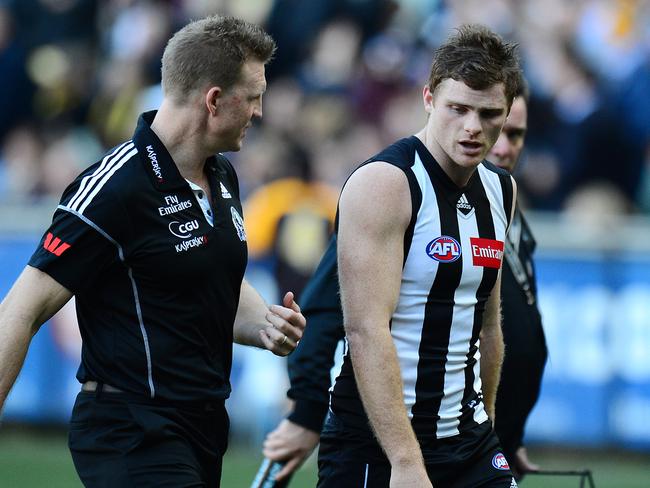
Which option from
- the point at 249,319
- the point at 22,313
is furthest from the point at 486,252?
the point at 22,313

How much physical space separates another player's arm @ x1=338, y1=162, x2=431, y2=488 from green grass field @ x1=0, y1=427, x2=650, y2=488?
4608 mm

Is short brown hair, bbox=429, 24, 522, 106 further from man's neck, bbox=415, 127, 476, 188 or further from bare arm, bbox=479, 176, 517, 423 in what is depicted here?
bare arm, bbox=479, 176, 517, 423

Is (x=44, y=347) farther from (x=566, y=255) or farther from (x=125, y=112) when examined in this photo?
(x=566, y=255)

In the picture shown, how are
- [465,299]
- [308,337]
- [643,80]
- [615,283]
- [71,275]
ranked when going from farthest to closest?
[643,80], [615,283], [308,337], [465,299], [71,275]

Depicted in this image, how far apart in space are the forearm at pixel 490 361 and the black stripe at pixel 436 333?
1.67 feet

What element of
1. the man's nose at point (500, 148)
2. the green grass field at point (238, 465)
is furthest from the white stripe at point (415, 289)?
the green grass field at point (238, 465)

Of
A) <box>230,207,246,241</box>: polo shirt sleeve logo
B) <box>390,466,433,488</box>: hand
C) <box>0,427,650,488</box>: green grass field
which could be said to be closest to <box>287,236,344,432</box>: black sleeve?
<box>230,207,246,241</box>: polo shirt sleeve logo

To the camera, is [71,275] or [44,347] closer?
[71,275]

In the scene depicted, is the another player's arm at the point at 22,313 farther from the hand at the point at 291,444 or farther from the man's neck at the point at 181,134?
the hand at the point at 291,444

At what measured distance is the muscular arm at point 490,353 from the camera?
471 cm

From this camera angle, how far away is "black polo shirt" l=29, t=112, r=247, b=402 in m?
4.00

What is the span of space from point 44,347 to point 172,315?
6461 millimetres

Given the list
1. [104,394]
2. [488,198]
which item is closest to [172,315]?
[104,394]

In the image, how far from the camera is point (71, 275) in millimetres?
3984
